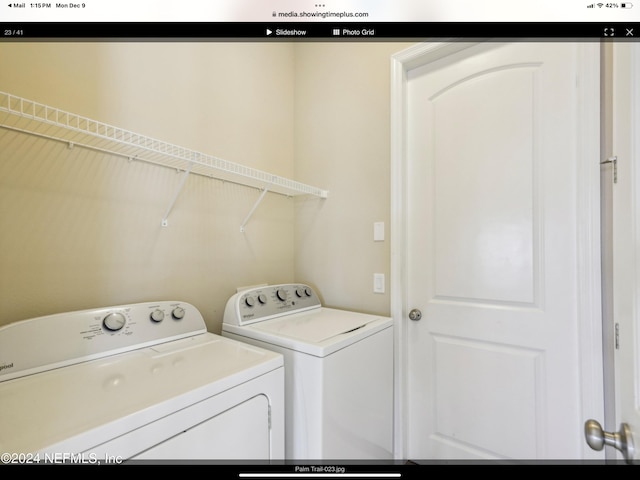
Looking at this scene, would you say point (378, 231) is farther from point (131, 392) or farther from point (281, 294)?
point (131, 392)

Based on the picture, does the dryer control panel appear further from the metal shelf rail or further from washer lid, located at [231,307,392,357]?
the metal shelf rail

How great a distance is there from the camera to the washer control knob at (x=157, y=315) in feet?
3.61

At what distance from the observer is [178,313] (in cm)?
117

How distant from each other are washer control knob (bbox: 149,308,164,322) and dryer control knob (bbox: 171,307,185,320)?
0.15 ft

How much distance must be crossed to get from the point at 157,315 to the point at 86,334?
225 mm

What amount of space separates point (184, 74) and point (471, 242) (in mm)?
1714

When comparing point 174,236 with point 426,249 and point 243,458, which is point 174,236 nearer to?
point 243,458

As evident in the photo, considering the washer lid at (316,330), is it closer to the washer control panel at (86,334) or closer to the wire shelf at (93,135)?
the washer control panel at (86,334)

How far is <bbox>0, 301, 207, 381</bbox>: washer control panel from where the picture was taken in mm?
818

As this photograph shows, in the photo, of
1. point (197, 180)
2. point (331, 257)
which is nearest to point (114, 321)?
point (197, 180)

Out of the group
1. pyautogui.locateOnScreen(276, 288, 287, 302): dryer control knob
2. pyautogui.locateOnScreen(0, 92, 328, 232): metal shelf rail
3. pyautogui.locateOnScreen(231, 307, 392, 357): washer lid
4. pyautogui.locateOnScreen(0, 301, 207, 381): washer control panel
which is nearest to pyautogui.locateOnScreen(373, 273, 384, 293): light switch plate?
pyautogui.locateOnScreen(231, 307, 392, 357): washer lid

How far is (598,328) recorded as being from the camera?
1.09 meters

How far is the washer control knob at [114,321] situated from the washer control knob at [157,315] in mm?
95
